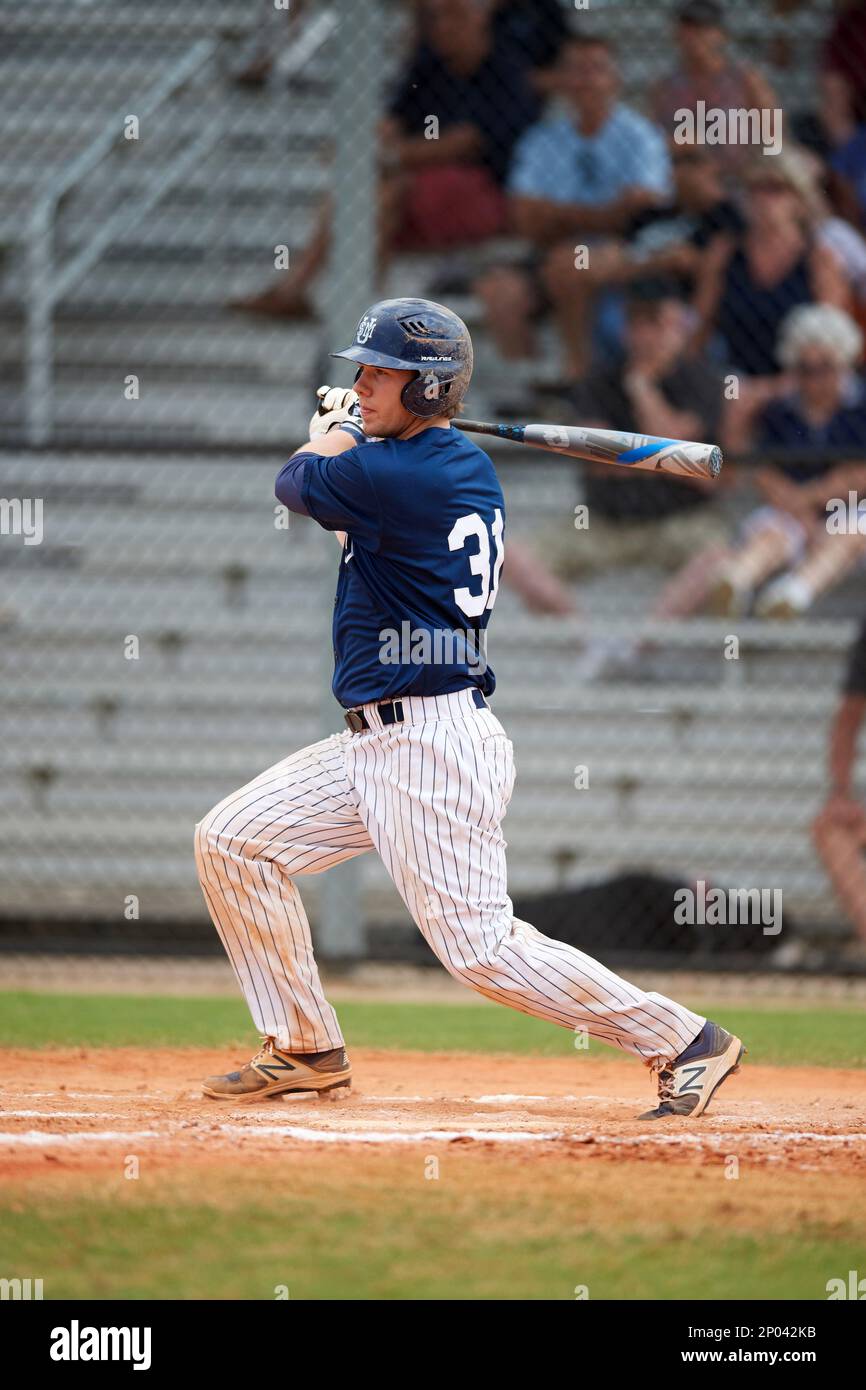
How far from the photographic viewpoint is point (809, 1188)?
11.1ft

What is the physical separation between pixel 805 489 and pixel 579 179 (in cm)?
214

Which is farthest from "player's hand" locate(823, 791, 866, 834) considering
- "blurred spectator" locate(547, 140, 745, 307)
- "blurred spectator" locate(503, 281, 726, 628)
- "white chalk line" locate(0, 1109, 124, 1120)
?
"white chalk line" locate(0, 1109, 124, 1120)

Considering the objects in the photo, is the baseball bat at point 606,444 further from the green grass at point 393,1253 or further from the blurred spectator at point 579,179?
the blurred spectator at point 579,179

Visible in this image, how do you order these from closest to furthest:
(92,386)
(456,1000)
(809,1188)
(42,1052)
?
1. (809,1188)
2. (42,1052)
3. (456,1000)
4. (92,386)

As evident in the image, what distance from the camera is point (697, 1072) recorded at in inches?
153

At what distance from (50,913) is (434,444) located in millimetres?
4256

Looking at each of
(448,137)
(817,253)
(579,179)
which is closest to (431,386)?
(817,253)

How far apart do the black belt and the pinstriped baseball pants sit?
0.05 feet

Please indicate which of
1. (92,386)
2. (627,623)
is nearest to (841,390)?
(627,623)

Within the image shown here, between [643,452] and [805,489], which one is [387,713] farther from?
[805,489]

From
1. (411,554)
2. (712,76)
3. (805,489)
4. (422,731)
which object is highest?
(712,76)

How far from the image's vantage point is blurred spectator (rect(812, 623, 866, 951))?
22.1 ft

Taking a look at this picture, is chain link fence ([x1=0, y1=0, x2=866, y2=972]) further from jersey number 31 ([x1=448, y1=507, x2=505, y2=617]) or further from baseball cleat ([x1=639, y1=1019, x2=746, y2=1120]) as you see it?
jersey number 31 ([x1=448, y1=507, x2=505, y2=617])

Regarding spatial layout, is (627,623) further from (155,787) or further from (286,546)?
(155,787)
